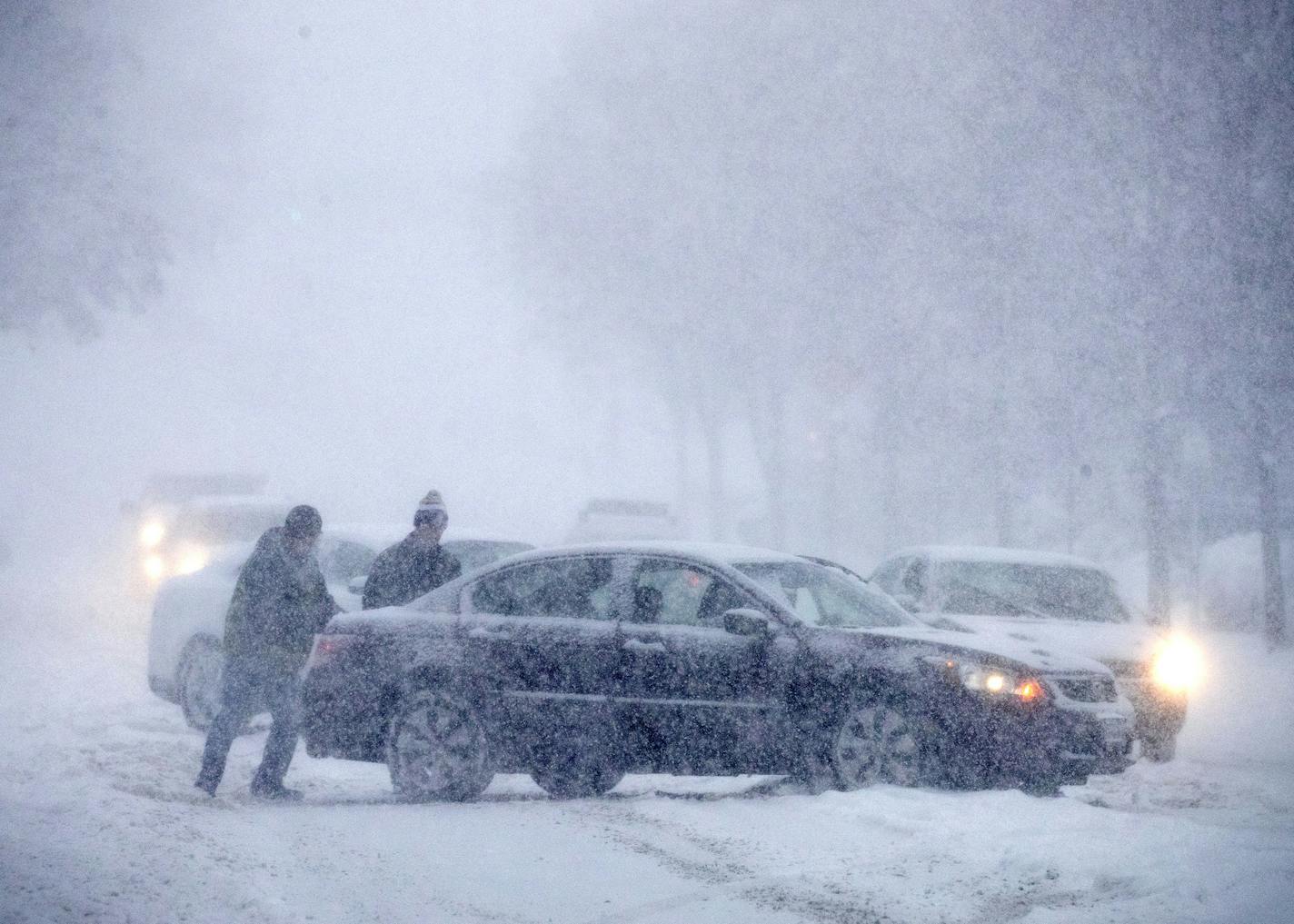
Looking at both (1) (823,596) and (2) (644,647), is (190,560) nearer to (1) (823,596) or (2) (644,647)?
(2) (644,647)

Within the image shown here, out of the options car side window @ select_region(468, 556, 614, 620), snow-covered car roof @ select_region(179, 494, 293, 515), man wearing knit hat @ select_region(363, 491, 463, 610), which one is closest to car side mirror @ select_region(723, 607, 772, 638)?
car side window @ select_region(468, 556, 614, 620)

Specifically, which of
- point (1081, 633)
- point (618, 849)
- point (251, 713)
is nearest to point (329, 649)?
point (251, 713)

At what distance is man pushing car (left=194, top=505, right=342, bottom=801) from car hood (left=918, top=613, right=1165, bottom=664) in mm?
4542

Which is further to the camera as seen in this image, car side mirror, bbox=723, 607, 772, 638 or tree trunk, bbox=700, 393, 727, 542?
tree trunk, bbox=700, 393, 727, 542

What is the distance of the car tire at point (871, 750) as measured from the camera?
24.2 feet

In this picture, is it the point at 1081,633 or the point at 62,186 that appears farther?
the point at 62,186

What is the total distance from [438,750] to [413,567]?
150cm

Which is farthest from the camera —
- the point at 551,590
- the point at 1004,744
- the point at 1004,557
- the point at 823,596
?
the point at 1004,557

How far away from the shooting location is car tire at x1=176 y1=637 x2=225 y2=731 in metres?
9.98

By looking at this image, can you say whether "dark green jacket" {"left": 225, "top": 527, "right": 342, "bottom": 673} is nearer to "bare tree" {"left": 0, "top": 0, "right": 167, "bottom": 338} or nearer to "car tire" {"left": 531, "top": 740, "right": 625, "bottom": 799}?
"car tire" {"left": 531, "top": 740, "right": 625, "bottom": 799}

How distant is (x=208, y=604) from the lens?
10.1m

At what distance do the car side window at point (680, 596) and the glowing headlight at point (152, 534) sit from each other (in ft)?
31.0

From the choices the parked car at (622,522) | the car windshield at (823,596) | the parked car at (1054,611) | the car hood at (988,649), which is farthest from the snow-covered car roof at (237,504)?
the car hood at (988,649)

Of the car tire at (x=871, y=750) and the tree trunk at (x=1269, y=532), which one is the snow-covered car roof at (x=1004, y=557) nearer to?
the car tire at (x=871, y=750)
